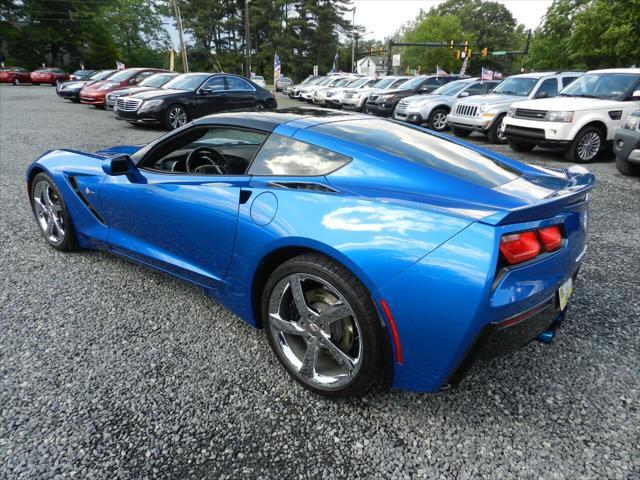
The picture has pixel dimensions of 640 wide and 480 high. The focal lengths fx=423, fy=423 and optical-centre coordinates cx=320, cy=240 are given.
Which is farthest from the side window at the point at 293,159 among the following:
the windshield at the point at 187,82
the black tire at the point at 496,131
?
the windshield at the point at 187,82

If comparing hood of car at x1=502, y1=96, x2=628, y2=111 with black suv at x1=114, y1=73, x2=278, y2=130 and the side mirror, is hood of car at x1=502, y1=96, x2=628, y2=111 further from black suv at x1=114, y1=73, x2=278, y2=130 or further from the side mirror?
the side mirror

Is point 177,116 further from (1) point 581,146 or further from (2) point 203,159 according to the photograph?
(1) point 581,146

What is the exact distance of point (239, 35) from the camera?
63.9m

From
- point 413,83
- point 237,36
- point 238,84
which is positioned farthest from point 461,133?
point 237,36

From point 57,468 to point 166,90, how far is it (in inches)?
443

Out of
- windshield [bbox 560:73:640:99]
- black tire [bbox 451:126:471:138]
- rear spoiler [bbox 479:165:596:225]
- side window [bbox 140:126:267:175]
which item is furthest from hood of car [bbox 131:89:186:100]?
rear spoiler [bbox 479:165:596:225]

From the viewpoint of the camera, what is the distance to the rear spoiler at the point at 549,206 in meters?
1.59

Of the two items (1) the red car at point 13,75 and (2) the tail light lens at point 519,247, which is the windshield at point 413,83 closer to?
(2) the tail light lens at point 519,247

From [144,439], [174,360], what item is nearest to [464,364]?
[144,439]

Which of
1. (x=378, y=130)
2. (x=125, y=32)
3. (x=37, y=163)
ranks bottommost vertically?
(x=37, y=163)

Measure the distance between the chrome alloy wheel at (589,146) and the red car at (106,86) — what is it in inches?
587

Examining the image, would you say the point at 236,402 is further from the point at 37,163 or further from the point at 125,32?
the point at 125,32

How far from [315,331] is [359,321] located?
0.30 metres

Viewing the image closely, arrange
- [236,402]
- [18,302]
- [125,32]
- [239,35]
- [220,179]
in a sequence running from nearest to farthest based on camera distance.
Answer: [236,402] < [220,179] < [18,302] < [125,32] < [239,35]
